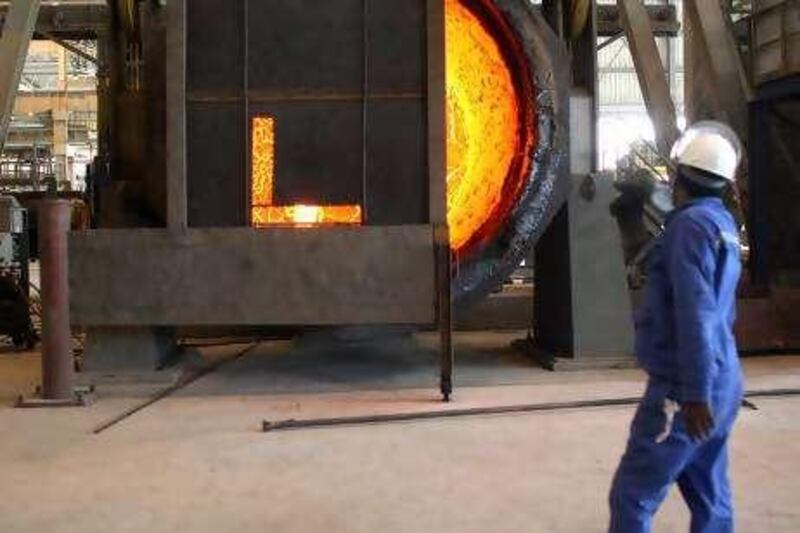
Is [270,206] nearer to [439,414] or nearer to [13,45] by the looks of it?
[439,414]

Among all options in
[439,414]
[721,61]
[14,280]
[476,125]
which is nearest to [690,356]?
[439,414]

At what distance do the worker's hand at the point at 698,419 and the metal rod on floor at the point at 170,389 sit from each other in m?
3.51

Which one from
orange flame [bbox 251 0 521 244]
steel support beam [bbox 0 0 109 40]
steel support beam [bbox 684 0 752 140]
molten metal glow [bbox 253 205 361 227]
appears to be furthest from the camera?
steel support beam [bbox 0 0 109 40]

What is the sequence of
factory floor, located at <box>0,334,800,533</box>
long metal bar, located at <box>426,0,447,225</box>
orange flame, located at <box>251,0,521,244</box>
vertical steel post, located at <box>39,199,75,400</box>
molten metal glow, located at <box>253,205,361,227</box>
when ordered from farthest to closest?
orange flame, located at <box>251,0,521,244</box>, molten metal glow, located at <box>253,205,361,227</box>, long metal bar, located at <box>426,0,447,225</box>, vertical steel post, located at <box>39,199,75,400</box>, factory floor, located at <box>0,334,800,533</box>

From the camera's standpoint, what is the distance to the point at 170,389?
21.4 feet

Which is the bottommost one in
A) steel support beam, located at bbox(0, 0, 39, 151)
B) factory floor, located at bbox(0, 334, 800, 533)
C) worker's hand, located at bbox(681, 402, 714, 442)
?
factory floor, located at bbox(0, 334, 800, 533)

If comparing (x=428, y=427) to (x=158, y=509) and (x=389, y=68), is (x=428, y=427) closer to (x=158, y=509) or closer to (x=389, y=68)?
(x=158, y=509)

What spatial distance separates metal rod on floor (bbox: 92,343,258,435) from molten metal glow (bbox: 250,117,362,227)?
117 centimetres

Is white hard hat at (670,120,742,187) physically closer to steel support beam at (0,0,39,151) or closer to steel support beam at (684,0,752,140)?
steel support beam at (0,0,39,151)

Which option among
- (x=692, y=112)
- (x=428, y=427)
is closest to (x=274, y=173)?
(x=428, y=427)

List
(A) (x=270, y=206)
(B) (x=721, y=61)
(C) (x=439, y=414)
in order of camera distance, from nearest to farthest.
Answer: (C) (x=439, y=414)
(A) (x=270, y=206)
(B) (x=721, y=61)

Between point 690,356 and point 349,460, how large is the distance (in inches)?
89.6

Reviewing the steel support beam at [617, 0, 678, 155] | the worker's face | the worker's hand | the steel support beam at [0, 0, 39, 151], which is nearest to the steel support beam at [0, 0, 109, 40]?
the steel support beam at [0, 0, 39, 151]

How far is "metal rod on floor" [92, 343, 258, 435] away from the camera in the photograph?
216 inches
